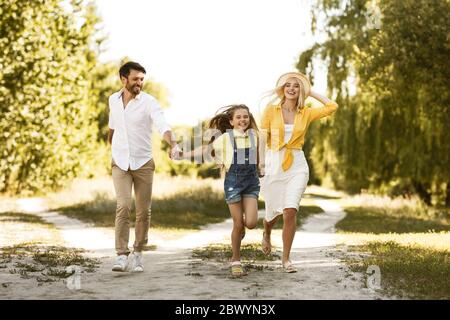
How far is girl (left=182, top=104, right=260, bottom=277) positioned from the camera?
789 cm

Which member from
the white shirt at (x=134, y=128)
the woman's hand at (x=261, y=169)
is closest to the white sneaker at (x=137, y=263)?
the white shirt at (x=134, y=128)

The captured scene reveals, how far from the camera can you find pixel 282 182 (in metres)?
8.35

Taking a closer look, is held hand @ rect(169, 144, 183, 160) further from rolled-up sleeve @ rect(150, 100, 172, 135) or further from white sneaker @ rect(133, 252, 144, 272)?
white sneaker @ rect(133, 252, 144, 272)

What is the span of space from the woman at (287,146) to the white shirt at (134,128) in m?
1.31

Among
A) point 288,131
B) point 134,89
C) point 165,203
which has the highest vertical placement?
point 134,89

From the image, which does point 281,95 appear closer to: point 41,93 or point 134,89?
point 134,89

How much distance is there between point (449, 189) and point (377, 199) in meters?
3.46

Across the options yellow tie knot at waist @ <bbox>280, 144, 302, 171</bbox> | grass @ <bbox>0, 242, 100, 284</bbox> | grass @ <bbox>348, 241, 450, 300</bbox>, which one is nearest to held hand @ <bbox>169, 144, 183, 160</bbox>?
yellow tie knot at waist @ <bbox>280, 144, 302, 171</bbox>

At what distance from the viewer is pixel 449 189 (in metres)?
31.0

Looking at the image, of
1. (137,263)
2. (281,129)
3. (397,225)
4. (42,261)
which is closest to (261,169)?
(281,129)

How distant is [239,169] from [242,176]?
0.09 metres

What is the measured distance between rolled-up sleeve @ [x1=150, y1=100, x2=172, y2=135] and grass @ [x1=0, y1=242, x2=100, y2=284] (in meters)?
2.04

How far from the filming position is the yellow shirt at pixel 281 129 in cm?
820

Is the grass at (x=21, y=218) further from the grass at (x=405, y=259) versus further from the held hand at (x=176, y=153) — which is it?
the held hand at (x=176, y=153)
